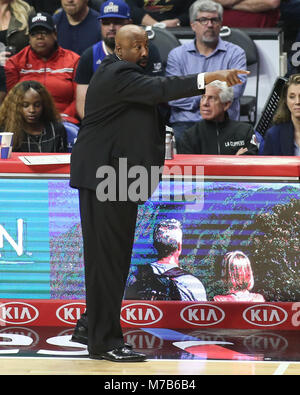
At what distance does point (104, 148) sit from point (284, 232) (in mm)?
1373

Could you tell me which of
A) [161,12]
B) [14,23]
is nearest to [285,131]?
[161,12]

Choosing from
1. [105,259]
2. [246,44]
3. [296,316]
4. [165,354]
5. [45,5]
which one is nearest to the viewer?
[105,259]

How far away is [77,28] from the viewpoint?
27.4 feet

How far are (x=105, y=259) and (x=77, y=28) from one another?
4.19 meters

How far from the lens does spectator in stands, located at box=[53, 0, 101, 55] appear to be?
833 centimetres

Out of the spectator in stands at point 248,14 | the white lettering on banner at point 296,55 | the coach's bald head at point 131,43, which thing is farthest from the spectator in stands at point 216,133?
the spectator in stands at point 248,14

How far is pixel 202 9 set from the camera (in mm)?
7645

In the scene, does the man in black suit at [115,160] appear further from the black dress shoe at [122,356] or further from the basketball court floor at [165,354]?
the basketball court floor at [165,354]

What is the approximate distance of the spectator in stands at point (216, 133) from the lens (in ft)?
21.3

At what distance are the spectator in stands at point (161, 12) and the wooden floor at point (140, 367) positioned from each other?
476 centimetres

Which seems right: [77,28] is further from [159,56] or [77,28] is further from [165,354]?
[165,354]

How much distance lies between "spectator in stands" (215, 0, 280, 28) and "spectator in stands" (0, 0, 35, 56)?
6.22 feet

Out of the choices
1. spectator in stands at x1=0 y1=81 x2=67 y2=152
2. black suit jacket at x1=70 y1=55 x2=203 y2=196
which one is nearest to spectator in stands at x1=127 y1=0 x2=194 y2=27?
spectator in stands at x1=0 y1=81 x2=67 y2=152
